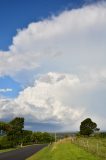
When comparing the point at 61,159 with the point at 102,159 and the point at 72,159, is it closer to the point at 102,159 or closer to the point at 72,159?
the point at 72,159

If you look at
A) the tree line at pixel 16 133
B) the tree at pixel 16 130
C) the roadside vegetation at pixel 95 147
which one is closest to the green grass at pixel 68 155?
the roadside vegetation at pixel 95 147

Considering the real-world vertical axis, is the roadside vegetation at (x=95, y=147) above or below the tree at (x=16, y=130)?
below

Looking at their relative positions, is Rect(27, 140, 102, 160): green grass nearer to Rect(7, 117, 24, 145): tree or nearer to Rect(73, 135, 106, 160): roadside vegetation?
Rect(73, 135, 106, 160): roadside vegetation

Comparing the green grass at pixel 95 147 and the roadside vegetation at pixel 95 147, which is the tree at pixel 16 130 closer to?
the roadside vegetation at pixel 95 147

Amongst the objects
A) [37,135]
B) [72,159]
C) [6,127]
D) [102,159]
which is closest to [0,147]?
[6,127]

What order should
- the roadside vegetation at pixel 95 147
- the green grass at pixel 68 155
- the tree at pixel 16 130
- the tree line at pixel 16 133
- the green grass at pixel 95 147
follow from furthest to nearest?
the tree at pixel 16 130 → the tree line at pixel 16 133 → the green grass at pixel 68 155 → the green grass at pixel 95 147 → the roadside vegetation at pixel 95 147

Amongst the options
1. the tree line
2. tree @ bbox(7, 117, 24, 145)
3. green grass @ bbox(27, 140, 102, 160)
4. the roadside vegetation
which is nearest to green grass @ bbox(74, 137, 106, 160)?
the roadside vegetation

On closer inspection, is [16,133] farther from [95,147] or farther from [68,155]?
[68,155]

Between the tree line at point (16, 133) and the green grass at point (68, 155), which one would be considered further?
the tree line at point (16, 133)

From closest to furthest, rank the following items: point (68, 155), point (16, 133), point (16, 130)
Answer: point (68, 155) < point (16, 133) < point (16, 130)

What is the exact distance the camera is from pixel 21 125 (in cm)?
17238

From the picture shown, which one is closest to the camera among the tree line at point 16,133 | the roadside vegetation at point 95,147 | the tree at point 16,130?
the roadside vegetation at point 95,147

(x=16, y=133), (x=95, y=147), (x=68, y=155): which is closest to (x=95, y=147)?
(x=95, y=147)

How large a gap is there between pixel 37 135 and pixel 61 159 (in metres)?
148
